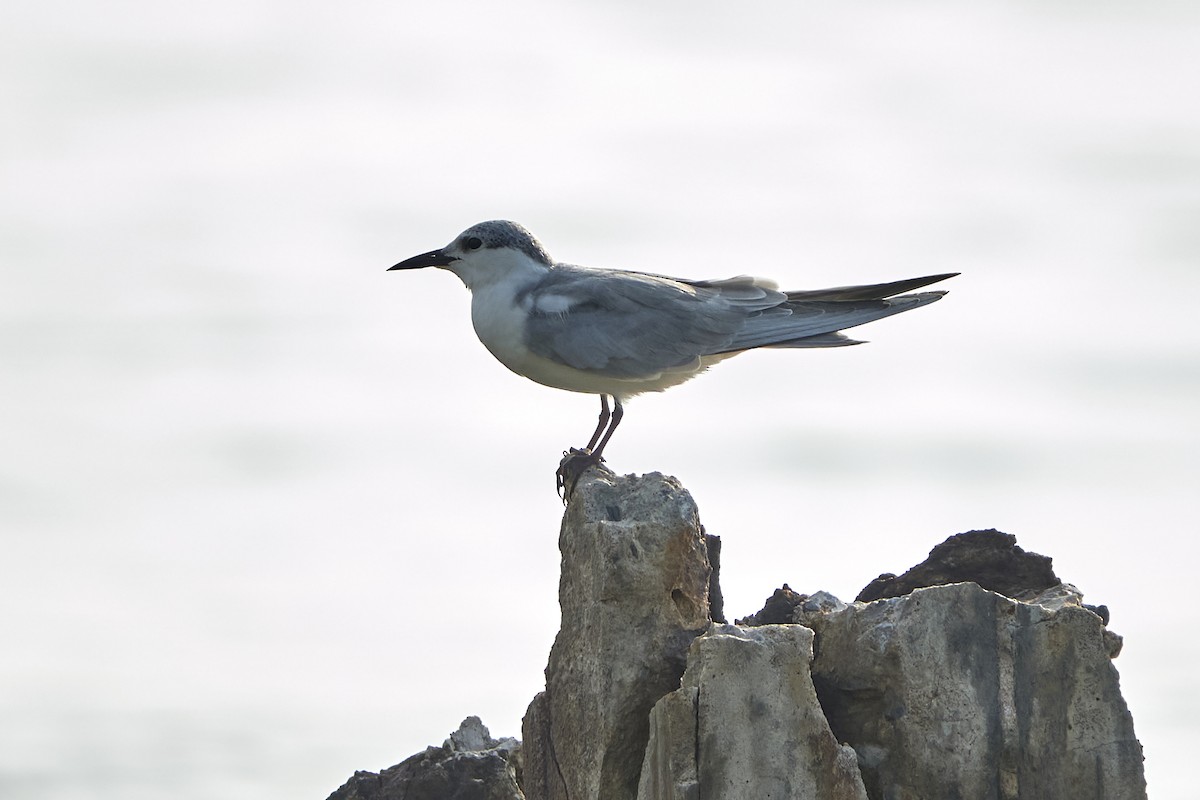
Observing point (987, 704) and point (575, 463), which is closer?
point (987, 704)

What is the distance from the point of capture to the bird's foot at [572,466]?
50.2 ft

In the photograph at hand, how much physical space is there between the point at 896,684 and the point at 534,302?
6.06m

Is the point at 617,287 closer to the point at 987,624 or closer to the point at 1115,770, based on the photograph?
the point at 987,624

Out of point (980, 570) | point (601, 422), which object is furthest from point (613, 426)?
point (980, 570)

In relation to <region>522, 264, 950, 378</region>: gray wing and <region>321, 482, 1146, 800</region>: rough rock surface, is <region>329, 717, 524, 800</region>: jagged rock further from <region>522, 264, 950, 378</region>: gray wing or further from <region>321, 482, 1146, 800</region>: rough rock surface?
<region>522, 264, 950, 378</region>: gray wing

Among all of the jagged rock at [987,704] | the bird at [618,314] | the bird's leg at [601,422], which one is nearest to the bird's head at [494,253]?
the bird at [618,314]

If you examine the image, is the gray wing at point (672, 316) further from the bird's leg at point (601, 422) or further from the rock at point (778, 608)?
the rock at point (778, 608)

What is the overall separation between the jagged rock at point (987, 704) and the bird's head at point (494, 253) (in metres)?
6.35

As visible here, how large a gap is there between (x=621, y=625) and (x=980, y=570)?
10.4ft

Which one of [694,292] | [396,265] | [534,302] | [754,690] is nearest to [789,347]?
[694,292]

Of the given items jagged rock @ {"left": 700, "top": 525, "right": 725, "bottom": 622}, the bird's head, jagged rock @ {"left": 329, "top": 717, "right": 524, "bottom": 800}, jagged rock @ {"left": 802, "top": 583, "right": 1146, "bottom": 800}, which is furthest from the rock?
the bird's head

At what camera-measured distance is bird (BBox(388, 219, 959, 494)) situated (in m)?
16.7

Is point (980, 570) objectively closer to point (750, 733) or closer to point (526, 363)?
point (750, 733)

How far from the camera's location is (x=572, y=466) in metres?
15.4
